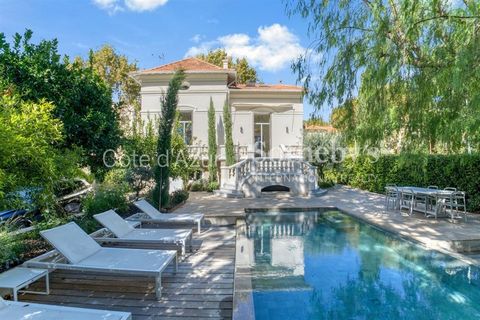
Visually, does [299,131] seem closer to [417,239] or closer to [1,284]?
[417,239]

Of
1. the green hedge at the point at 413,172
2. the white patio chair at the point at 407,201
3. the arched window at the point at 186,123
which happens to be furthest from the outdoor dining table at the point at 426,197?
the arched window at the point at 186,123

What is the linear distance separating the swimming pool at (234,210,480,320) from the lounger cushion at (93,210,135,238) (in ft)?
8.21

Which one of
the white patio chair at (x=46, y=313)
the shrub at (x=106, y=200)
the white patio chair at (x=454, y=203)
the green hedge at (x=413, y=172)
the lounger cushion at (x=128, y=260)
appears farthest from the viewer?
the white patio chair at (x=454, y=203)

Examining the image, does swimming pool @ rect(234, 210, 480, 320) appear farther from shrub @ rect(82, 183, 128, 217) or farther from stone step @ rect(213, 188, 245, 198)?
stone step @ rect(213, 188, 245, 198)

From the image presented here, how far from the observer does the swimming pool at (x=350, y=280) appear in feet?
16.0

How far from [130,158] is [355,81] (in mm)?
8999

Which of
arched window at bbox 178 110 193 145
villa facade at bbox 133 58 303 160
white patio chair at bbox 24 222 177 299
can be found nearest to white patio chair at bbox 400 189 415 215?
white patio chair at bbox 24 222 177 299

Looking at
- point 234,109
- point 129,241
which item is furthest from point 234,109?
point 129,241

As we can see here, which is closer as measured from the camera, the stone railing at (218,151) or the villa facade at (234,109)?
the stone railing at (218,151)

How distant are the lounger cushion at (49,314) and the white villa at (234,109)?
676 inches

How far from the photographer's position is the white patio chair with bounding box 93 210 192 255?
21.4 ft

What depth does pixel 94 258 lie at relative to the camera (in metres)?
5.12

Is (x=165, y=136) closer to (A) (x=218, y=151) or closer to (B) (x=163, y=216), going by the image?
(B) (x=163, y=216)

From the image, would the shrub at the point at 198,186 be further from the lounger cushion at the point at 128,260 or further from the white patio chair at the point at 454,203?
the lounger cushion at the point at 128,260
